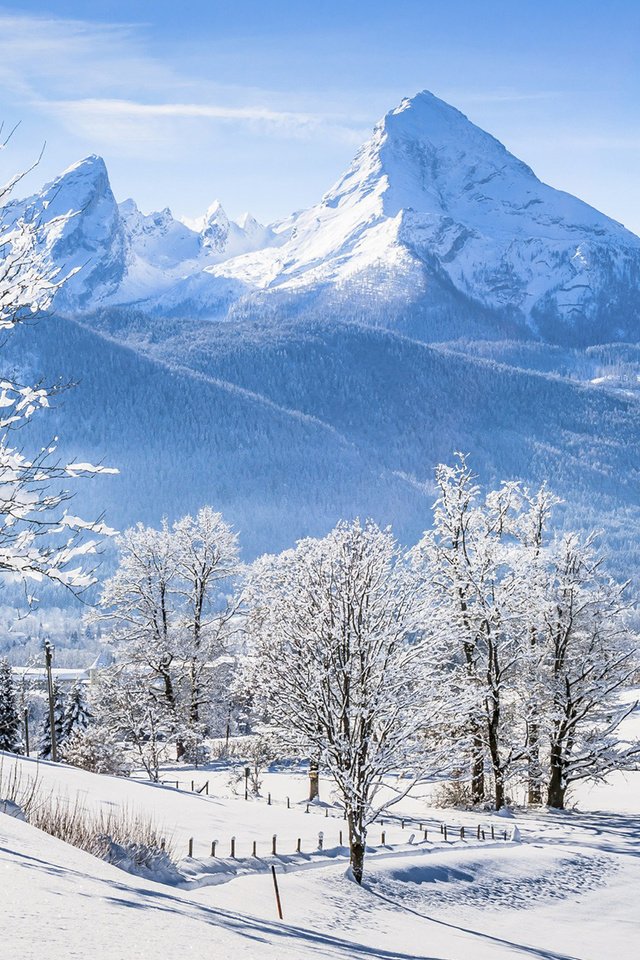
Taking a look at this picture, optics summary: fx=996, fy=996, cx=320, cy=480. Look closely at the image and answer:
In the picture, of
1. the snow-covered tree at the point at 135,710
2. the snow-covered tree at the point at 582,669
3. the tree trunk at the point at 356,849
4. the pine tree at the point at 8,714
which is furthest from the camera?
the pine tree at the point at 8,714

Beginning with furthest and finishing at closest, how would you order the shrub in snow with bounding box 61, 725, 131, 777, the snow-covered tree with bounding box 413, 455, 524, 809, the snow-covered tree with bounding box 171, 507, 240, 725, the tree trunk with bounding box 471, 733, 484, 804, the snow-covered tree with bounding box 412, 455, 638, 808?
the snow-covered tree with bounding box 171, 507, 240, 725 → the shrub in snow with bounding box 61, 725, 131, 777 → the tree trunk with bounding box 471, 733, 484, 804 → the snow-covered tree with bounding box 412, 455, 638, 808 → the snow-covered tree with bounding box 413, 455, 524, 809

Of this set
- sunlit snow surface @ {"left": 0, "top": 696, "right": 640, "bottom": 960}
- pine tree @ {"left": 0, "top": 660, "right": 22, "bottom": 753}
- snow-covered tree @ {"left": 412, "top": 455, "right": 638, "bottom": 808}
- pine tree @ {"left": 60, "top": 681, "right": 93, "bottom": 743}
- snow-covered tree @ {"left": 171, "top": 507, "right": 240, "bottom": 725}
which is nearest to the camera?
sunlit snow surface @ {"left": 0, "top": 696, "right": 640, "bottom": 960}

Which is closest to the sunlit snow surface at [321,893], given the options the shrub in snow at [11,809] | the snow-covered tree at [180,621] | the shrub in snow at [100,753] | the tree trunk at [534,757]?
the tree trunk at [534,757]

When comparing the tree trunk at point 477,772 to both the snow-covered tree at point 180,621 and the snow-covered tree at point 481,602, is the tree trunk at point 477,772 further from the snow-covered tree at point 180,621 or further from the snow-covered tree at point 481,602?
the snow-covered tree at point 180,621

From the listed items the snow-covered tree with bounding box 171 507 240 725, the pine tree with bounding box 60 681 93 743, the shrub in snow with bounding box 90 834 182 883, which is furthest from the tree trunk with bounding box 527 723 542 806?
the pine tree with bounding box 60 681 93 743

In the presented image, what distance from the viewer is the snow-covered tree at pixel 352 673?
2167cm

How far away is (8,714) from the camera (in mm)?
60875

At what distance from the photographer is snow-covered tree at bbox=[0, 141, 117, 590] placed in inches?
366

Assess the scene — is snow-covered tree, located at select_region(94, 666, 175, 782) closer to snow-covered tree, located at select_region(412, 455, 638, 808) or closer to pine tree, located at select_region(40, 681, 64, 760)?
snow-covered tree, located at select_region(412, 455, 638, 808)

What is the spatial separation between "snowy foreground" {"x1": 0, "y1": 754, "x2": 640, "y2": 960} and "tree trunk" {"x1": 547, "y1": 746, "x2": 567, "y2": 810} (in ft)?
3.71

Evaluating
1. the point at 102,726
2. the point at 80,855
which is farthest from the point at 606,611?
the point at 80,855

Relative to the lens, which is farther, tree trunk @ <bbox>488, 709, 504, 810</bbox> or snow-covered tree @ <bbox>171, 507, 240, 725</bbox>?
snow-covered tree @ <bbox>171, 507, 240, 725</bbox>

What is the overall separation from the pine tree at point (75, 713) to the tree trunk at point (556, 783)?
138 ft

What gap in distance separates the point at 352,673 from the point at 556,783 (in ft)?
53.9
